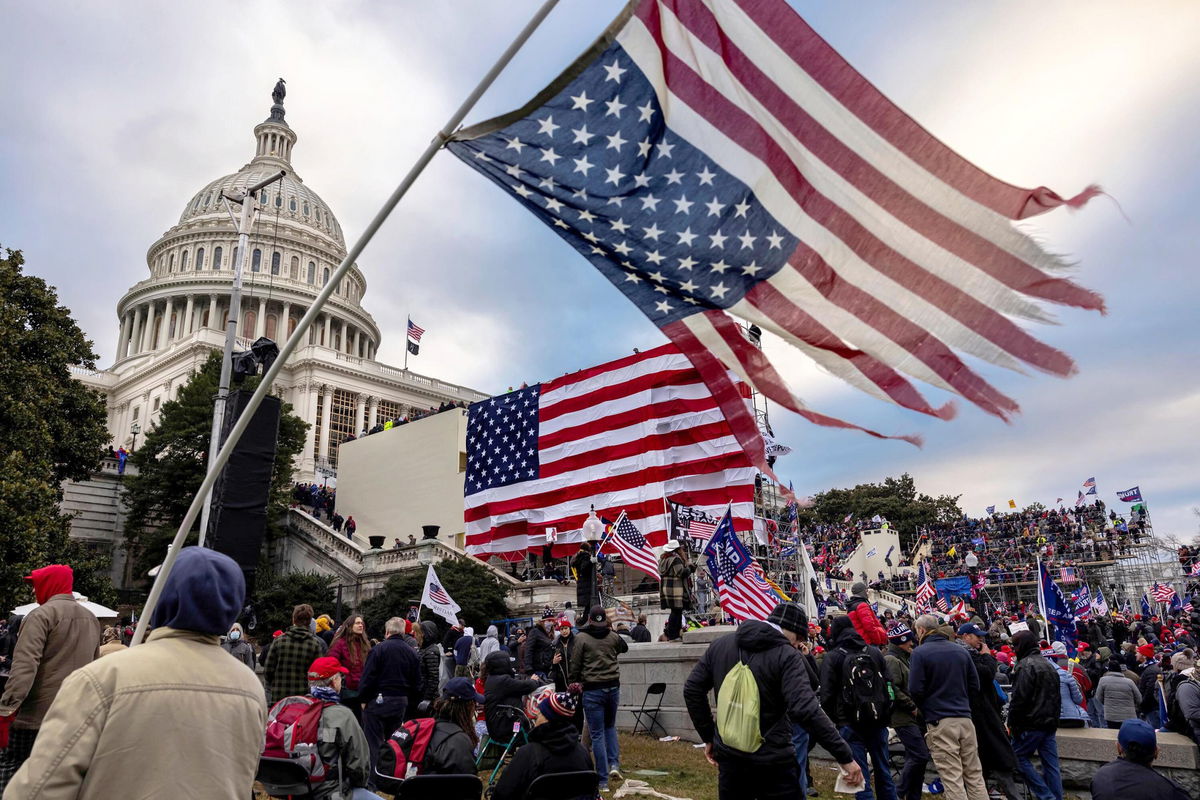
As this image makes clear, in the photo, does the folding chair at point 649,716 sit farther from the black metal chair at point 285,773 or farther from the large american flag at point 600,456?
the large american flag at point 600,456

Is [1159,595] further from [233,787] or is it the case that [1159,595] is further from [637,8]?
[233,787]

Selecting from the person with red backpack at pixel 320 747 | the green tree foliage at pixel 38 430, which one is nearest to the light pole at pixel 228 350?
the person with red backpack at pixel 320 747

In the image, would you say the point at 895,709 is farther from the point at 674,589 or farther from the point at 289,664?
the point at 674,589

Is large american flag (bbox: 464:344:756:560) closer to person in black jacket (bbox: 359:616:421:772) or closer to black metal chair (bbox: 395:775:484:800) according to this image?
person in black jacket (bbox: 359:616:421:772)

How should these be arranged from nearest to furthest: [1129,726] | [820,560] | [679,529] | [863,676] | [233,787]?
[233,787], [1129,726], [863,676], [679,529], [820,560]

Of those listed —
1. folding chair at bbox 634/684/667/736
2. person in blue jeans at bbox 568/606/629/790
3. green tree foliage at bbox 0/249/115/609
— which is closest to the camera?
person in blue jeans at bbox 568/606/629/790

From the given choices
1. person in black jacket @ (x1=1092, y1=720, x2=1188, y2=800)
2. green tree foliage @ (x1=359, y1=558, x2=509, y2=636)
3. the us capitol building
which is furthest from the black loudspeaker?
the us capitol building

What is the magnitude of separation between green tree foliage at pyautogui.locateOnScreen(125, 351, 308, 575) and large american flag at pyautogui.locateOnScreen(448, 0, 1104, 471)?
36276 mm

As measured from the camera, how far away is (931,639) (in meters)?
8.02

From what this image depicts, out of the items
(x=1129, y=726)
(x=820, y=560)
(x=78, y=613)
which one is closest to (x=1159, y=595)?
(x=820, y=560)

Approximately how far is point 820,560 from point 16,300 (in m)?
41.3

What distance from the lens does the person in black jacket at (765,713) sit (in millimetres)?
5391

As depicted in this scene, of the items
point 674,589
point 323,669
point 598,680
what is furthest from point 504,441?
point 323,669

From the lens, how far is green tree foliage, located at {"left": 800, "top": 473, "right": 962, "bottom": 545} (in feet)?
240
